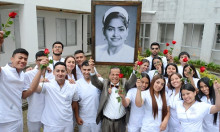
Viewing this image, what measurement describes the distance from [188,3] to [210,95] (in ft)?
35.9

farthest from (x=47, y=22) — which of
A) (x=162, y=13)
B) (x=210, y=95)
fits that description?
(x=210, y=95)

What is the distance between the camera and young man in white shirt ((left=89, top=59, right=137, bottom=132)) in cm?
287

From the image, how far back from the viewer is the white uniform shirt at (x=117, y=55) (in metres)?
2.90

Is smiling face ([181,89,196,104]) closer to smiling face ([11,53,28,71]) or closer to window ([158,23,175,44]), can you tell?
smiling face ([11,53,28,71])

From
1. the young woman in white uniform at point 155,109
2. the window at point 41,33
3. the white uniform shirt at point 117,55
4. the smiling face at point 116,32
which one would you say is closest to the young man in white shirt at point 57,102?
the white uniform shirt at point 117,55

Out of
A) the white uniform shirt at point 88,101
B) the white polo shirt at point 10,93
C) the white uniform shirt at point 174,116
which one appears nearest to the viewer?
the white polo shirt at point 10,93

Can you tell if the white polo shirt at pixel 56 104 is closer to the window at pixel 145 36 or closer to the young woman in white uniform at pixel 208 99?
the young woman in white uniform at pixel 208 99

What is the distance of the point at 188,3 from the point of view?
11984 millimetres

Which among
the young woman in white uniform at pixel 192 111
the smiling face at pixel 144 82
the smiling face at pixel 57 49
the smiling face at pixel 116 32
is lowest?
the young woman in white uniform at pixel 192 111

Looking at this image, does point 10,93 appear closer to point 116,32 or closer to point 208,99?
point 116,32

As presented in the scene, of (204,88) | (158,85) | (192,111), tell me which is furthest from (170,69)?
(192,111)

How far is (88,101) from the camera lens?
300cm

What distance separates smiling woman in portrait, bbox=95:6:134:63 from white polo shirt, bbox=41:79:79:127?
781 millimetres

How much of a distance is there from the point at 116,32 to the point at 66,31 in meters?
10.0
